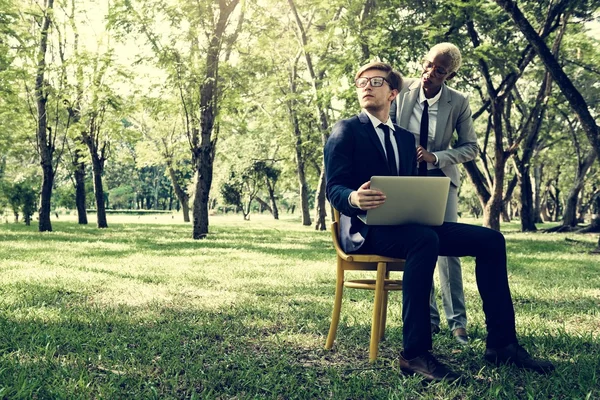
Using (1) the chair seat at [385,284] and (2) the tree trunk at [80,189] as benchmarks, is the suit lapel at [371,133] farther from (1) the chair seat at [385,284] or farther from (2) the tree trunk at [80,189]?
(2) the tree trunk at [80,189]

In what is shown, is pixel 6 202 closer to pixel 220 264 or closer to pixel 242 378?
pixel 220 264

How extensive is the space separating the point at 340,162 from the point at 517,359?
1726mm

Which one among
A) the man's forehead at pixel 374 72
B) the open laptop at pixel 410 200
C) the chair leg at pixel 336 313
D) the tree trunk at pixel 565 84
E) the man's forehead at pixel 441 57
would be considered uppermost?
the tree trunk at pixel 565 84

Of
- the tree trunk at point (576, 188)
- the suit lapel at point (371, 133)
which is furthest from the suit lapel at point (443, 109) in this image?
the tree trunk at point (576, 188)

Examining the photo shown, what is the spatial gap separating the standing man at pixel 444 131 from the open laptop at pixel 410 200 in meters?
0.76

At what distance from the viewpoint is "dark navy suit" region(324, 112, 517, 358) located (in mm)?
3236

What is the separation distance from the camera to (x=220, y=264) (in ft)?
30.2

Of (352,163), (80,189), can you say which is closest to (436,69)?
(352,163)

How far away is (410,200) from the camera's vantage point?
3.32 meters

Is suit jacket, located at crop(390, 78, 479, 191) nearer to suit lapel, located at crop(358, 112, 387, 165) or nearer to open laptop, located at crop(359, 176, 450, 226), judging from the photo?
suit lapel, located at crop(358, 112, 387, 165)

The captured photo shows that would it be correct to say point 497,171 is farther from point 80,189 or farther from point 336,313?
point 80,189

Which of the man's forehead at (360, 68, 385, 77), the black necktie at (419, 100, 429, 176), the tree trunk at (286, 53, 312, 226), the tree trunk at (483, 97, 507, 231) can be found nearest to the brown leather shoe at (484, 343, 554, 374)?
the black necktie at (419, 100, 429, 176)

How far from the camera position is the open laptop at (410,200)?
3.23m

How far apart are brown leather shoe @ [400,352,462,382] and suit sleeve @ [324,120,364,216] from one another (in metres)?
1.01
